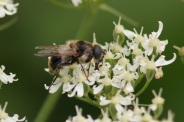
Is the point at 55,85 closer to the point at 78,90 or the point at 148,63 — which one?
the point at 78,90

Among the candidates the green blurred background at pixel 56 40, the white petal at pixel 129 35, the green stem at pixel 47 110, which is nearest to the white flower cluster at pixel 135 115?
the white petal at pixel 129 35

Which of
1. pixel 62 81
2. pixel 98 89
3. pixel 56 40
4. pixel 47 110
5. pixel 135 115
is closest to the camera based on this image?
pixel 135 115

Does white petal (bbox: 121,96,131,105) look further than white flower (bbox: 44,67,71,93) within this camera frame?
No

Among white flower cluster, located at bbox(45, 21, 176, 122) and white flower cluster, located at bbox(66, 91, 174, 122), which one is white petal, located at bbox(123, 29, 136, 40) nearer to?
white flower cluster, located at bbox(45, 21, 176, 122)

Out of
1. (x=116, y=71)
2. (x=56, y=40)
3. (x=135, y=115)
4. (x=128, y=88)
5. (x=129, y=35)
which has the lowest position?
(x=135, y=115)

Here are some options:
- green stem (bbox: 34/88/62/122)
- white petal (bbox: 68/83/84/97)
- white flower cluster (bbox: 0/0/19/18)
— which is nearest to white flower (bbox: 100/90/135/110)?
white petal (bbox: 68/83/84/97)

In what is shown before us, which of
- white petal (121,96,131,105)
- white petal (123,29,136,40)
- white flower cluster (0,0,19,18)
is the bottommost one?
white petal (121,96,131,105)

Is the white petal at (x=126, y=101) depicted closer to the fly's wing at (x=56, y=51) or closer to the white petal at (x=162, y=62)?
the white petal at (x=162, y=62)

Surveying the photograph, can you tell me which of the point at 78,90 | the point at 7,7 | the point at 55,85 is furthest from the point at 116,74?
the point at 7,7

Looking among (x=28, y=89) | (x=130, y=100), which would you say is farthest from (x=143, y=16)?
(x=130, y=100)
